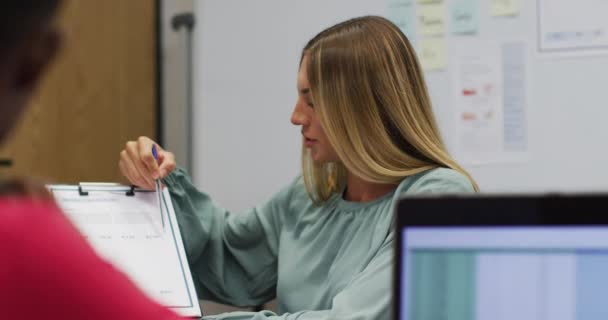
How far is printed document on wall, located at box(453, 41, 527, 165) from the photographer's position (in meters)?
1.63

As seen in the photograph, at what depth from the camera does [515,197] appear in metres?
0.50

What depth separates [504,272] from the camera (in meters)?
0.50

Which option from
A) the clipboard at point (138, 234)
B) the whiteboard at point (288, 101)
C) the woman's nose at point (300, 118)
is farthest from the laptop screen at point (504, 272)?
the whiteboard at point (288, 101)

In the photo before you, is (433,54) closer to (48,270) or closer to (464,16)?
(464,16)

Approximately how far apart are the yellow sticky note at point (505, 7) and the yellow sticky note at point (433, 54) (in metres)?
0.12

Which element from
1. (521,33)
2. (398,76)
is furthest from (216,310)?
(521,33)

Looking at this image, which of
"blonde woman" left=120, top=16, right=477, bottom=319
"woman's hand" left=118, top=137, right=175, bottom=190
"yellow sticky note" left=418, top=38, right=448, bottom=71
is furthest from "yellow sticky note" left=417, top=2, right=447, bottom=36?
"woman's hand" left=118, top=137, right=175, bottom=190

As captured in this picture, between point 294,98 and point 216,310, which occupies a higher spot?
point 294,98

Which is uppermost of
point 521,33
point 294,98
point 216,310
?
point 521,33

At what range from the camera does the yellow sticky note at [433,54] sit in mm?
1664

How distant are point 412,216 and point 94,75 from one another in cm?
172

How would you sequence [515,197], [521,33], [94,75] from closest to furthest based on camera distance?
[515,197] → [521,33] → [94,75]

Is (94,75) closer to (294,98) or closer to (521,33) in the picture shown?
(294,98)

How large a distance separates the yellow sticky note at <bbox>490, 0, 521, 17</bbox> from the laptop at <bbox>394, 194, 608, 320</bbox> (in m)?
1.21
